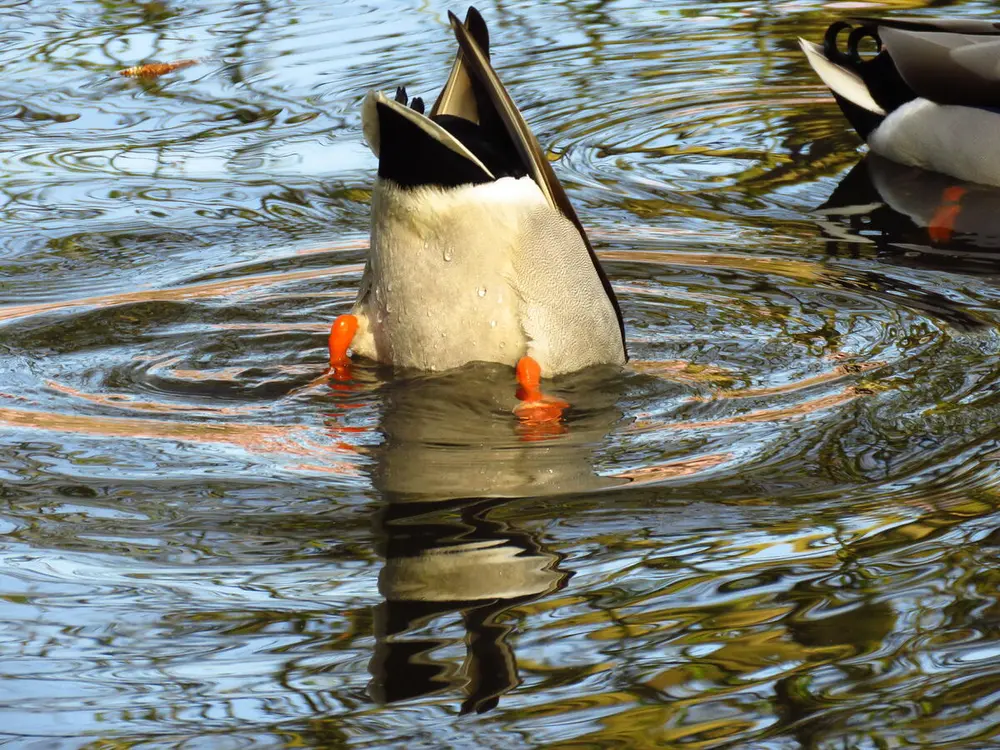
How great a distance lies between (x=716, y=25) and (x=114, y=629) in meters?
7.79

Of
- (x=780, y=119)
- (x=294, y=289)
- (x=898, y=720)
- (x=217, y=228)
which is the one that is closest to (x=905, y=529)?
(x=898, y=720)

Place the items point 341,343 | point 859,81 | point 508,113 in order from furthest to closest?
point 859,81 < point 341,343 < point 508,113

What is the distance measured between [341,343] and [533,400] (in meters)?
0.73

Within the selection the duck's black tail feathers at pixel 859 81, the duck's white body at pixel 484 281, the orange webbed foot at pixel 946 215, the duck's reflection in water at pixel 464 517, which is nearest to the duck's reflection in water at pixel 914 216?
the orange webbed foot at pixel 946 215

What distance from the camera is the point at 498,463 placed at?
4.33 m

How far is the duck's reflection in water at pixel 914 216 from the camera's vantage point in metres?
6.57

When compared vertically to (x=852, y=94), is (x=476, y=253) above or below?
above

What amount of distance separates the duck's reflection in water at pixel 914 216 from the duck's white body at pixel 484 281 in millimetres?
A: 1881

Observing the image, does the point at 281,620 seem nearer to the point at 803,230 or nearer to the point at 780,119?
the point at 803,230

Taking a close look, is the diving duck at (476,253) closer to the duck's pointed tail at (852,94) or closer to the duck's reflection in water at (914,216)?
the duck's reflection in water at (914,216)

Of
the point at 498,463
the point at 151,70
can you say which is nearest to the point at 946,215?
the point at 498,463

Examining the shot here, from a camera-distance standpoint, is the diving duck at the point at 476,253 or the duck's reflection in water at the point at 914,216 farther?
the duck's reflection in water at the point at 914,216

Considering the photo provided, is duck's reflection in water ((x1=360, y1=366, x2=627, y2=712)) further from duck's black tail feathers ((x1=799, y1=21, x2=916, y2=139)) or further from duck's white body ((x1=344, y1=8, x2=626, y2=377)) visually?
duck's black tail feathers ((x1=799, y1=21, x2=916, y2=139))

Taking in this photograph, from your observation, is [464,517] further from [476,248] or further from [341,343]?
[341,343]
